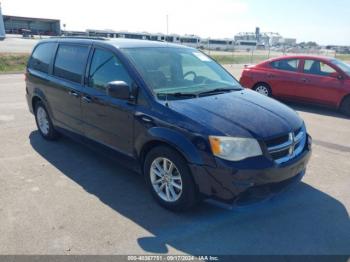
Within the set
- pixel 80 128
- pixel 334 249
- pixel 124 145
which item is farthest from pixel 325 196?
pixel 80 128

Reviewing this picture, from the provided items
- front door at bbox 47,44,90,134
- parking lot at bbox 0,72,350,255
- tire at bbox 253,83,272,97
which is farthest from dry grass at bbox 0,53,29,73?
parking lot at bbox 0,72,350,255

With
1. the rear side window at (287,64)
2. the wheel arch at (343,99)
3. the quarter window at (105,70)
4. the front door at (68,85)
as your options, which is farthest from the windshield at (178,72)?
the rear side window at (287,64)

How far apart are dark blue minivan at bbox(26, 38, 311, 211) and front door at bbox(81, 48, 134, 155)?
0.01m

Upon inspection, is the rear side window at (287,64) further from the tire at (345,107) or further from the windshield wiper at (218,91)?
the windshield wiper at (218,91)

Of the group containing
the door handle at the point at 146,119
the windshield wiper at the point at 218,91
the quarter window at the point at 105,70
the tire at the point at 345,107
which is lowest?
the tire at the point at 345,107

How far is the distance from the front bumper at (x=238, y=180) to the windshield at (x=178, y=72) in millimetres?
A: 1027

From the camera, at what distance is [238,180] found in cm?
317

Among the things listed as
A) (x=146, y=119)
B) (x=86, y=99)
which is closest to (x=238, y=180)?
(x=146, y=119)

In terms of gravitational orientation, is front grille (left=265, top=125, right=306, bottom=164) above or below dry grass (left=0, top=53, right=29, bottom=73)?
above

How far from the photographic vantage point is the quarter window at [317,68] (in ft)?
29.6

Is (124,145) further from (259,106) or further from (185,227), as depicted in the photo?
(259,106)

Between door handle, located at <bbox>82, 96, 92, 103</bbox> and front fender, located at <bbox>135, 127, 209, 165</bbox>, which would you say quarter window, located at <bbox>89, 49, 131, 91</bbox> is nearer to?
door handle, located at <bbox>82, 96, 92, 103</bbox>

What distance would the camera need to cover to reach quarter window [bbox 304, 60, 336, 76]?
9.03 metres

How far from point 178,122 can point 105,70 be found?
1.47 m
